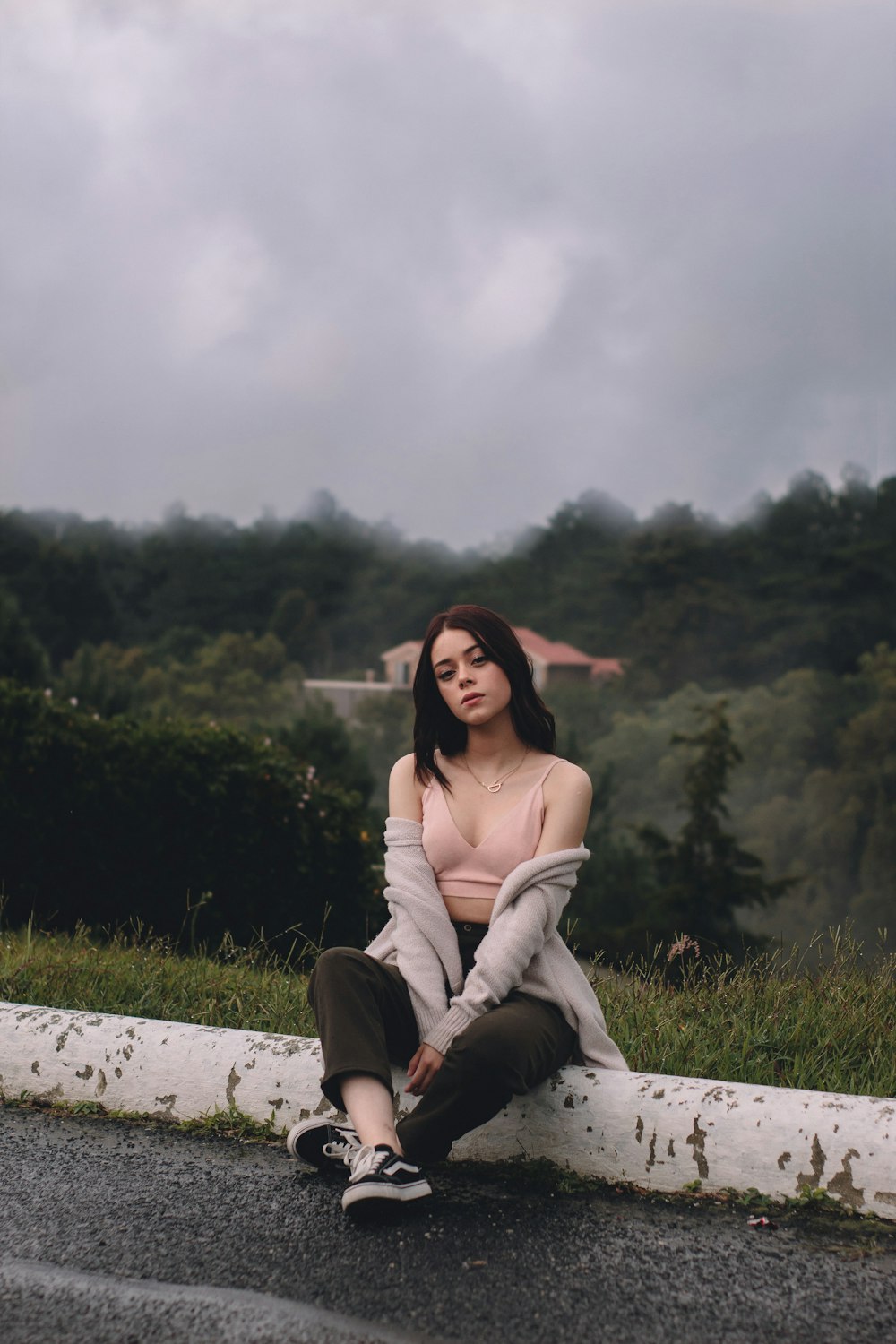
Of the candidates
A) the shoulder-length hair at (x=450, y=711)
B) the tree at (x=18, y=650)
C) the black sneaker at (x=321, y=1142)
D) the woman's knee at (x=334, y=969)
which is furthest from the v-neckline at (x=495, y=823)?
the tree at (x=18, y=650)

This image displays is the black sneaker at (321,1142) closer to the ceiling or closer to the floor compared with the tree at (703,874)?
closer to the ceiling

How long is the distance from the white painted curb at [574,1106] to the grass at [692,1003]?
33 centimetres

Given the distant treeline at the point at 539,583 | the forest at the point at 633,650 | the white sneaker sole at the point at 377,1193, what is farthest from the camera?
the distant treeline at the point at 539,583

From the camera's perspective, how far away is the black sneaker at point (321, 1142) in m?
2.81

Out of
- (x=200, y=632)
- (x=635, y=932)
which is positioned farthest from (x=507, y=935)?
(x=200, y=632)

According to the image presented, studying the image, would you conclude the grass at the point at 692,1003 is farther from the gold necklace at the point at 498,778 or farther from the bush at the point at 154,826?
the bush at the point at 154,826

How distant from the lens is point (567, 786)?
316 cm

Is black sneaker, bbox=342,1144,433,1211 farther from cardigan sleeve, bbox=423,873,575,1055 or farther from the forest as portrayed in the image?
the forest

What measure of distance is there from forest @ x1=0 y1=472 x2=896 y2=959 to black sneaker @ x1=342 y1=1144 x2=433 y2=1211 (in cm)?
2407

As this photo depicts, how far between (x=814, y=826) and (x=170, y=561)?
33.0m

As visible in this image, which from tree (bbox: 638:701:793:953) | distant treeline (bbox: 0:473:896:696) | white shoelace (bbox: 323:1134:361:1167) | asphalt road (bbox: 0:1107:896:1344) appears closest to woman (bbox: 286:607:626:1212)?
white shoelace (bbox: 323:1134:361:1167)

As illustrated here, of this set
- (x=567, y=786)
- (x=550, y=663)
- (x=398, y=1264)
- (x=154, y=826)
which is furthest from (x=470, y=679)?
(x=550, y=663)

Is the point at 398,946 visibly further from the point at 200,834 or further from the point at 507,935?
the point at 200,834

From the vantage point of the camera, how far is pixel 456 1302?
2.19 metres
